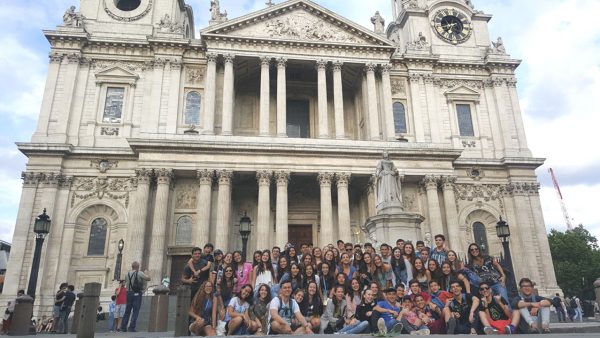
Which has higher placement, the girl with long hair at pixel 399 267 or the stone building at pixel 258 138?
the stone building at pixel 258 138

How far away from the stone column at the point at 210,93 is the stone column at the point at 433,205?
1322 centimetres

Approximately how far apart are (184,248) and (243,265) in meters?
14.8

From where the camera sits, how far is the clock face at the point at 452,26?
33375 mm

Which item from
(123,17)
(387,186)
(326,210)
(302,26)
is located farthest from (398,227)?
(123,17)

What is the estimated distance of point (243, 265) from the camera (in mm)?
10070

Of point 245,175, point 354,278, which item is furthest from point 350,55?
point 354,278

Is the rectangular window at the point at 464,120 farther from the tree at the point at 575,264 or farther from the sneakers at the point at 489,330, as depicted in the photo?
the tree at the point at 575,264

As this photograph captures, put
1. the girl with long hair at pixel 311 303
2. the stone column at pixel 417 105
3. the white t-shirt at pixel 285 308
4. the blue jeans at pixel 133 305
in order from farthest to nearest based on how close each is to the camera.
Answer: the stone column at pixel 417 105 → the blue jeans at pixel 133 305 → the girl with long hair at pixel 311 303 → the white t-shirt at pixel 285 308

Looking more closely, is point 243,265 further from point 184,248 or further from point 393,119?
point 393,119

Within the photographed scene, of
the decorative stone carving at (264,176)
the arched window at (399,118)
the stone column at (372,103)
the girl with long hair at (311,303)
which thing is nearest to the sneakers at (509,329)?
the girl with long hair at (311,303)

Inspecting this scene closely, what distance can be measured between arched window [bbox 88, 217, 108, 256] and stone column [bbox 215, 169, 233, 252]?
7248 mm

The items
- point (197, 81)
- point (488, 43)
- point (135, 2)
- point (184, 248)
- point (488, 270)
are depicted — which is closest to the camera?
point (488, 270)

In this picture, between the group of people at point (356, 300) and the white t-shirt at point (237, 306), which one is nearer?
the group of people at point (356, 300)

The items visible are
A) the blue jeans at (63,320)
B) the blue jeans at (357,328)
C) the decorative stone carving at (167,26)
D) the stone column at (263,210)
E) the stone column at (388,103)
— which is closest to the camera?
the blue jeans at (357,328)
